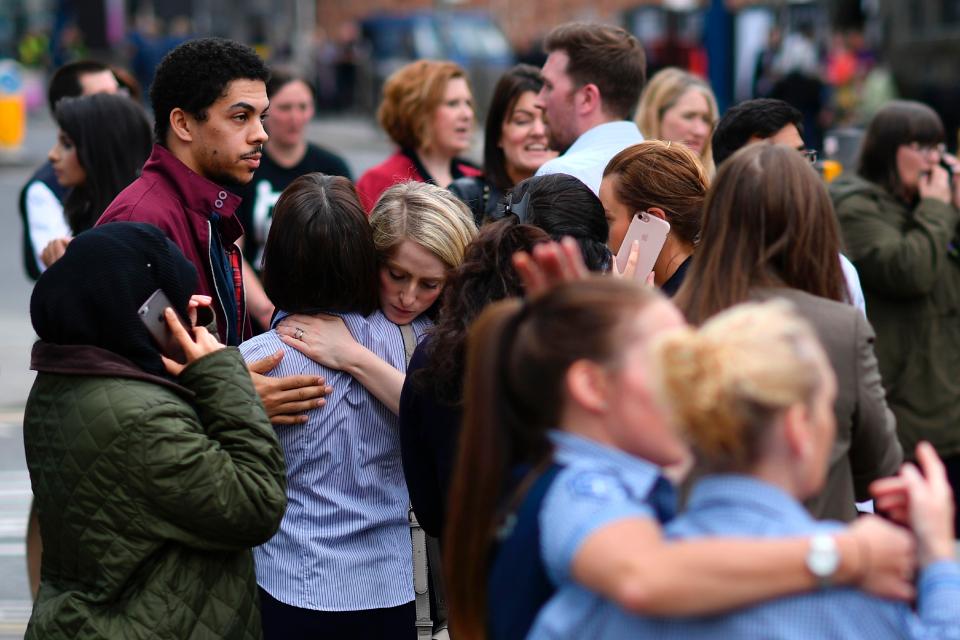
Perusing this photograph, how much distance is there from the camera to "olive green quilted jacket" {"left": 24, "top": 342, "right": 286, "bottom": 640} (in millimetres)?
2857

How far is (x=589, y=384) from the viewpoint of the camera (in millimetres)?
2053

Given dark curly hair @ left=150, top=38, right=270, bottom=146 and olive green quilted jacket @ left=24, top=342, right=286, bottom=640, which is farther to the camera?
dark curly hair @ left=150, top=38, right=270, bottom=146

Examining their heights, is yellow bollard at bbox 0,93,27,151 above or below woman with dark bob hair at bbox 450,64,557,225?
below

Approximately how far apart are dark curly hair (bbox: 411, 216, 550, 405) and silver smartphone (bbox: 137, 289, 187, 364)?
1.79ft

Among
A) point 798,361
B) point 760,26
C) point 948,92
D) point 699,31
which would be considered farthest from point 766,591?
point 699,31

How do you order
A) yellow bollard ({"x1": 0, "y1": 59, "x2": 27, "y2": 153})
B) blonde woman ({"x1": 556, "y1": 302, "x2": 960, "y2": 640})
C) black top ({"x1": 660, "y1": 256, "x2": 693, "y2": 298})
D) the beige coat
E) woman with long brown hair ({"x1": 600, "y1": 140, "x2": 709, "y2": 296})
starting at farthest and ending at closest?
yellow bollard ({"x1": 0, "y1": 59, "x2": 27, "y2": 153}), woman with long brown hair ({"x1": 600, "y1": 140, "x2": 709, "y2": 296}), black top ({"x1": 660, "y1": 256, "x2": 693, "y2": 298}), the beige coat, blonde woman ({"x1": 556, "y1": 302, "x2": 960, "y2": 640})

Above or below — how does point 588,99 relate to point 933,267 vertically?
above

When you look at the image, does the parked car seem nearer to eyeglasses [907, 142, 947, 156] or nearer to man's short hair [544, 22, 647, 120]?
eyeglasses [907, 142, 947, 156]

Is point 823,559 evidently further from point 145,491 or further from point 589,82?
point 589,82

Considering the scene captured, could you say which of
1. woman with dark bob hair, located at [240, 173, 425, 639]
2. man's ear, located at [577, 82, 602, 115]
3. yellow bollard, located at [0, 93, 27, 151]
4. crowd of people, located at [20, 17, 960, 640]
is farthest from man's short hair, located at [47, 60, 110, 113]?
yellow bollard, located at [0, 93, 27, 151]

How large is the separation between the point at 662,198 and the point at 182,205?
1345mm

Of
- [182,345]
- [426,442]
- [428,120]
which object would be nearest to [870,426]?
[426,442]

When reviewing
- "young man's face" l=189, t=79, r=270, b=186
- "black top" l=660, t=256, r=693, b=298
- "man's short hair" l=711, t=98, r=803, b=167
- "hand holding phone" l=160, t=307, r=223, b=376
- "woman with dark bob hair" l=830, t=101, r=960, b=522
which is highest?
"young man's face" l=189, t=79, r=270, b=186

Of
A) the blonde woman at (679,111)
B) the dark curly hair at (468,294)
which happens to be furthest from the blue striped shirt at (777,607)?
the blonde woman at (679,111)
